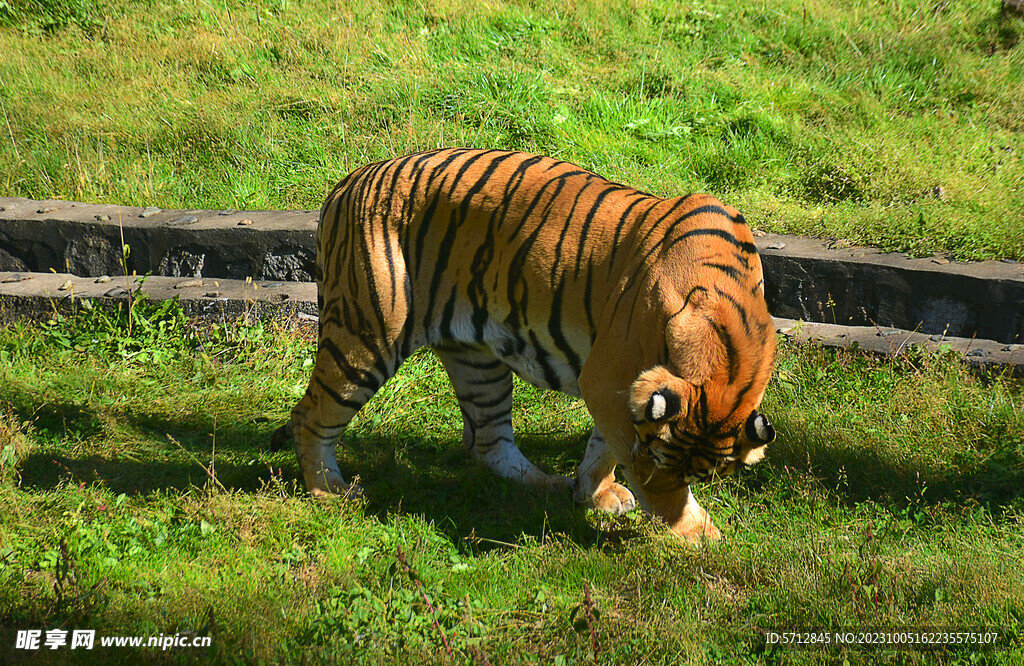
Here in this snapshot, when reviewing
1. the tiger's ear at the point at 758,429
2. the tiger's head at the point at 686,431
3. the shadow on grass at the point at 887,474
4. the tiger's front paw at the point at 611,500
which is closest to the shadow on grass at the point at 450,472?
the shadow on grass at the point at 887,474

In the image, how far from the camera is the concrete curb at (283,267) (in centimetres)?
486

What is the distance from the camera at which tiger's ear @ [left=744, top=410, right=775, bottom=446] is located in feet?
9.36

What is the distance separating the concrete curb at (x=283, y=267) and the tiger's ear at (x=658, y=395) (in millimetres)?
2208

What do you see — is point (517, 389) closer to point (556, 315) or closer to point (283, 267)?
point (556, 315)

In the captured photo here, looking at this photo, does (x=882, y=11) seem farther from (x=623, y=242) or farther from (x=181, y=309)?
(x=181, y=309)

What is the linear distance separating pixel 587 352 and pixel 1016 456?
2.09m

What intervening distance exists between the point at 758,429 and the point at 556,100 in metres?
5.11

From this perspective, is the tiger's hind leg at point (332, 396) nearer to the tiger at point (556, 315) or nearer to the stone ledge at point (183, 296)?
the tiger at point (556, 315)

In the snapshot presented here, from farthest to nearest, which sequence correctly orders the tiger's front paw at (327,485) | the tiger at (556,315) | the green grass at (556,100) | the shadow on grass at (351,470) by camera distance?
the green grass at (556,100)
the tiger's front paw at (327,485)
the shadow on grass at (351,470)
the tiger at (556,315)

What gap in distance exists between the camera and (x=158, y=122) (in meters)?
7.26

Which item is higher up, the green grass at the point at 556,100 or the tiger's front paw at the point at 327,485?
the green grass at the point at 556,100

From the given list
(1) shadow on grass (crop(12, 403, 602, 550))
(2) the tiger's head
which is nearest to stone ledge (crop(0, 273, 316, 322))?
(1) shadow on grass (crop(12, 403, 602, 550))

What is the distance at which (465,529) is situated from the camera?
144 inches

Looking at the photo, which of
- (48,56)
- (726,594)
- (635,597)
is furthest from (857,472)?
(48,56)
